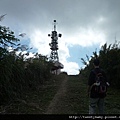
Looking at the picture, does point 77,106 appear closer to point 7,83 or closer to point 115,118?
point 7,83

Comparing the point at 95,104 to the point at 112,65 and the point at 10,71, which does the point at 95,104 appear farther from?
the point at 112,65

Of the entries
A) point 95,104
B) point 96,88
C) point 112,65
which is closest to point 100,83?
point 96,88

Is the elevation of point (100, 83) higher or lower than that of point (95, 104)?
higher

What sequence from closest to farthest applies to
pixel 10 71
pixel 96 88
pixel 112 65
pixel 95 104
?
pixel 96 88 < pixel 95 104 < pixel 10 71 < pixel 112 65

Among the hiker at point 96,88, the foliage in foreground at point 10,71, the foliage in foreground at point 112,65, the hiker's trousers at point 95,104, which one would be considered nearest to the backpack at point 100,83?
the hiker at point 96,88

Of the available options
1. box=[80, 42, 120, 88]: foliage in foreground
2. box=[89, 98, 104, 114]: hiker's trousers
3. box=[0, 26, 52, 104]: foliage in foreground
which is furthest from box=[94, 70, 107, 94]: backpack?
box=[80, 42, 120, 88]: foliage in foreground

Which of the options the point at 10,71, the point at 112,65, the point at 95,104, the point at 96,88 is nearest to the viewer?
the point at 96,88

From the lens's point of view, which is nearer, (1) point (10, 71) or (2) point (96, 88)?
(2) point (96, 88)

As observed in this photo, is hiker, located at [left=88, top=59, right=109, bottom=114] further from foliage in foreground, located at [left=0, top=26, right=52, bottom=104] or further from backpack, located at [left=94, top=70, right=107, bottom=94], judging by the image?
foliage in foreground, located at [left=0, top=26, right=52, bottom=104]

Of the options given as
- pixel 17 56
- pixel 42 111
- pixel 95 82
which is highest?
pixel 17 56

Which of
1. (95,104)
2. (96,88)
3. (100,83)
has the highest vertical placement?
(100,83)

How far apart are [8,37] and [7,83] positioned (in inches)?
74.7

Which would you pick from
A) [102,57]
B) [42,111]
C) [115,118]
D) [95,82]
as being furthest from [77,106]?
[102,57]

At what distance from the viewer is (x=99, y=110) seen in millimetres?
6965
